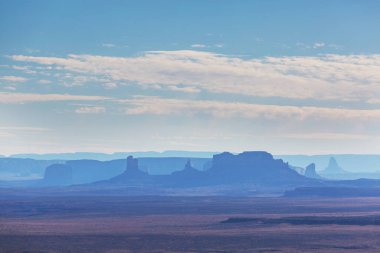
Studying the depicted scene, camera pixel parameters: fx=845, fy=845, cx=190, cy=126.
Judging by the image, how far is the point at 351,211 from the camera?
166m

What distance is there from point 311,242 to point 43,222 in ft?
177

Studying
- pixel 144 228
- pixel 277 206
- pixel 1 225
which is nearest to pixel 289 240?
pixel 144 228

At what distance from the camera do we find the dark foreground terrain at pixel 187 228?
96125 mm

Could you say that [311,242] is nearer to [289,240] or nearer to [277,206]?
[289,240]

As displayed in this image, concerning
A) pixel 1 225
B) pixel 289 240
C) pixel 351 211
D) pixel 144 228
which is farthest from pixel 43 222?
pixel 351 211

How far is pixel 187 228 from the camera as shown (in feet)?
408

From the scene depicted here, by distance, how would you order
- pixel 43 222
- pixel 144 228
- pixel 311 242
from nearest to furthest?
pixel 311 242 < pixel 144 228 < pixel 43 222

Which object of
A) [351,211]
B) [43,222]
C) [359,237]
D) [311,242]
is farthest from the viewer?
[351,211]

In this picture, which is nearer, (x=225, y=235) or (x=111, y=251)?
(x=111, y=251)

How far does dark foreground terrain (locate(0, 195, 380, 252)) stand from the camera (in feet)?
315

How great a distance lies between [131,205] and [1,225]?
65.8 meters

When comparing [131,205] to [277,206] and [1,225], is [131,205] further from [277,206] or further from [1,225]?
[1,225]

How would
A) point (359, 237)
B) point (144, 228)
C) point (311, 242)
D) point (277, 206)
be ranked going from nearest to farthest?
point (311, 242) < point (359, 237) < point (144, 228) < point (277, 206)

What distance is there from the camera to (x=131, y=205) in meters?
193
